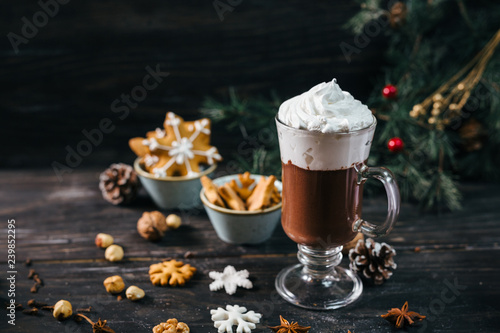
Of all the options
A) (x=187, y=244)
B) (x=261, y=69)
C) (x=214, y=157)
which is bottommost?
(x=187, y=244)

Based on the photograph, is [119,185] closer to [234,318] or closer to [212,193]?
[212,193]

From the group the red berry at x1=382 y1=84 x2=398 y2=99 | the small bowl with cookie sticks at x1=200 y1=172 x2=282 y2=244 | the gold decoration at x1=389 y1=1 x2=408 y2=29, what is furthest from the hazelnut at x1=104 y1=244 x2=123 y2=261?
the gold decoration at x1=389 y1=1 x2=408 y2=29

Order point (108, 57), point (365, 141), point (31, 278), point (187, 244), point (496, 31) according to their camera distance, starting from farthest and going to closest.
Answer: point (108, 57) < point (496, 31) < point (187, 244) < point (31, 278) < point (365, 141)

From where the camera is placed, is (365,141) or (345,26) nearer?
(365,141)

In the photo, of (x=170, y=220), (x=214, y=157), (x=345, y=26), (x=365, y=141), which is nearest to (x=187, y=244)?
(x=170, y=220)

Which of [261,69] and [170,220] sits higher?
[261,69]

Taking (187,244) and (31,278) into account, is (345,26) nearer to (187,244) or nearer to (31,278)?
(187,244)

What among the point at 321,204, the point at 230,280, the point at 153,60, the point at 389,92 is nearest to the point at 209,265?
the point at 230,280
